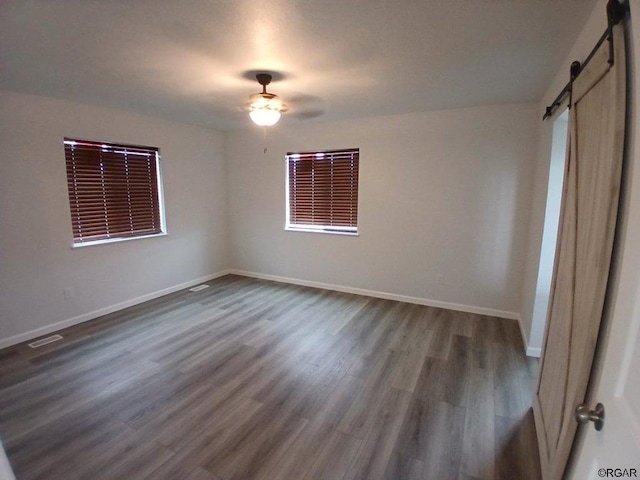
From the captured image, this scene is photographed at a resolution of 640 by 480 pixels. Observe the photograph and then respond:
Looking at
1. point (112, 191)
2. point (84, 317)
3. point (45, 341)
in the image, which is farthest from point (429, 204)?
point (45, 341)

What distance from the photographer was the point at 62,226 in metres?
3.25

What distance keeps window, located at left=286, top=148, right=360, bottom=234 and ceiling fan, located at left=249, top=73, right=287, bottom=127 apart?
1.73 metres

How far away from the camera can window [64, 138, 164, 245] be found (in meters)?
3.39

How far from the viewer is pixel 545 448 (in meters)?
1.60

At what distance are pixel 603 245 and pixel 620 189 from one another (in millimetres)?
199

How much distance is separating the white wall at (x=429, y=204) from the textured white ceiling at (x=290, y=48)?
20.5 inches

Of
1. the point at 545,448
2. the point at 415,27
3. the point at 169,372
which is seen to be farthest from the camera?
the point at 169,372

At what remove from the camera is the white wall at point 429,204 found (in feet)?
11.1

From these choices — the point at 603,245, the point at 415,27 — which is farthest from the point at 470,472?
the point at 415,27

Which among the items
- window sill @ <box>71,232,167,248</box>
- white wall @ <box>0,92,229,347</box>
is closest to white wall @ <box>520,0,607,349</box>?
white wall @ <box>0,92,229,347</box>

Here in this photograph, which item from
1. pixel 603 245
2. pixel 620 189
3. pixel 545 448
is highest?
pixel 620 189

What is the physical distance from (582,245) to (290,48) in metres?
2.02

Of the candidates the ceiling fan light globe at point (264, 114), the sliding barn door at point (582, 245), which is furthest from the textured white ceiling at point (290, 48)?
the sliding barn door at point (582, 245)

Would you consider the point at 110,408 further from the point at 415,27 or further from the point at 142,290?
the point at 415,27
